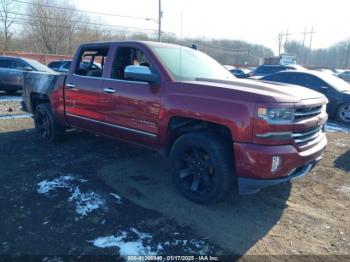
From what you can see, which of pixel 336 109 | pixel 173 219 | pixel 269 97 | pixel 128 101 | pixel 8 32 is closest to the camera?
pixel 269 97

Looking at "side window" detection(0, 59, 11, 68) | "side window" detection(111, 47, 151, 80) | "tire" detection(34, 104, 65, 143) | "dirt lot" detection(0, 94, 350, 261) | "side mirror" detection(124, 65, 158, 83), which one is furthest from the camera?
Answer: "side window" detection(0, 59, 11, 68)

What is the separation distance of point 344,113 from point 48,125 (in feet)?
26.6

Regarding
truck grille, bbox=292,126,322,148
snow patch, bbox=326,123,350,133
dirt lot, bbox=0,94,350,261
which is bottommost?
snow patch, bbox=326,123,350,133

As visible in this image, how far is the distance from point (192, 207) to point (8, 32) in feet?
152

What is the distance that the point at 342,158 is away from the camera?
5738 mm

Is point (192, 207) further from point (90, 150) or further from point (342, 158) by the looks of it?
point (342, 158)

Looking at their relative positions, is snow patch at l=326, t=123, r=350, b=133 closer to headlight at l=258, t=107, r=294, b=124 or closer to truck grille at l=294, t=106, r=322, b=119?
truck grille at l=294, t=106, r=322, b=119

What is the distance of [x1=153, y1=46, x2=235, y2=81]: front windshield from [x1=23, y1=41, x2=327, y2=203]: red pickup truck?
19mm

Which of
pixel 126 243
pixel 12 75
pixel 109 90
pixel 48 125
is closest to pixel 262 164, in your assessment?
pixel 126 243

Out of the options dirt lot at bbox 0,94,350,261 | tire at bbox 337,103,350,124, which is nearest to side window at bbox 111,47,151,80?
dirt lot at bbox 0,94,350,261

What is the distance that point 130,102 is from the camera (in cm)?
436

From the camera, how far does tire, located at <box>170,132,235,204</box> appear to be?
351cm

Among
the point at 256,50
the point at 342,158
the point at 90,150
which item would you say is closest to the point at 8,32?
the point at 90,150

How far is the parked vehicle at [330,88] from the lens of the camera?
9172mm
